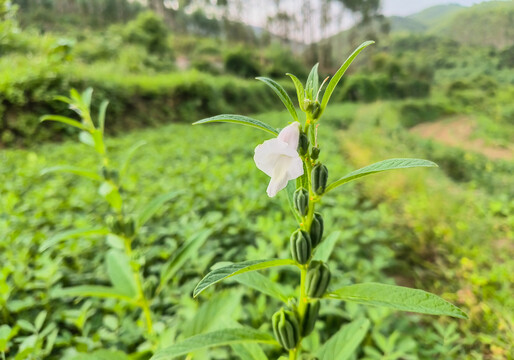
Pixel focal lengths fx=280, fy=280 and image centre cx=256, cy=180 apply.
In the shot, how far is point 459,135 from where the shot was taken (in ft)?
40.4

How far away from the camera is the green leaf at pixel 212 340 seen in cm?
40

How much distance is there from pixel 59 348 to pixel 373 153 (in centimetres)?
467

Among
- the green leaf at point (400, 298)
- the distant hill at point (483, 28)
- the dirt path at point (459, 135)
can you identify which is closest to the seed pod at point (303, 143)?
the green leaf at point (400, 298)

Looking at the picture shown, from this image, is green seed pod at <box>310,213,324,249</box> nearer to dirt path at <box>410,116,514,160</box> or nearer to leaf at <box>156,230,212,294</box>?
leaf at <box>156,230,212,294</box>

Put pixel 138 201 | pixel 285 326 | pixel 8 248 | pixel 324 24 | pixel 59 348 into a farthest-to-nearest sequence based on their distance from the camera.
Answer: pixel 324 24, pixel 138 201, pixel 8 248, pixel 59 348, pixel 285 326

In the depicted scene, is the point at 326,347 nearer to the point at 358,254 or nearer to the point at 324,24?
the point at 358,254

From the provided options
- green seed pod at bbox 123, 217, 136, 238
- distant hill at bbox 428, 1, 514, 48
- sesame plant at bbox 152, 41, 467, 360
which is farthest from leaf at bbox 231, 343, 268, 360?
distant hill at bbox 428, 1, 514, 48

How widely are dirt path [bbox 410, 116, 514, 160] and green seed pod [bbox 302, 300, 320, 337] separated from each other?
10.5m

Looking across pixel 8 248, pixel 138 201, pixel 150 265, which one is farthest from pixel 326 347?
pixel 138 201

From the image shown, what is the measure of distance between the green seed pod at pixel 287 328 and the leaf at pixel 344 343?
122mm

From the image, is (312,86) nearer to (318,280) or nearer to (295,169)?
(295,169)

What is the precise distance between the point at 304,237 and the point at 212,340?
0.21 m

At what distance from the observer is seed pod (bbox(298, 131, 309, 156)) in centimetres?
44

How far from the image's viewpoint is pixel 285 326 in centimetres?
46
